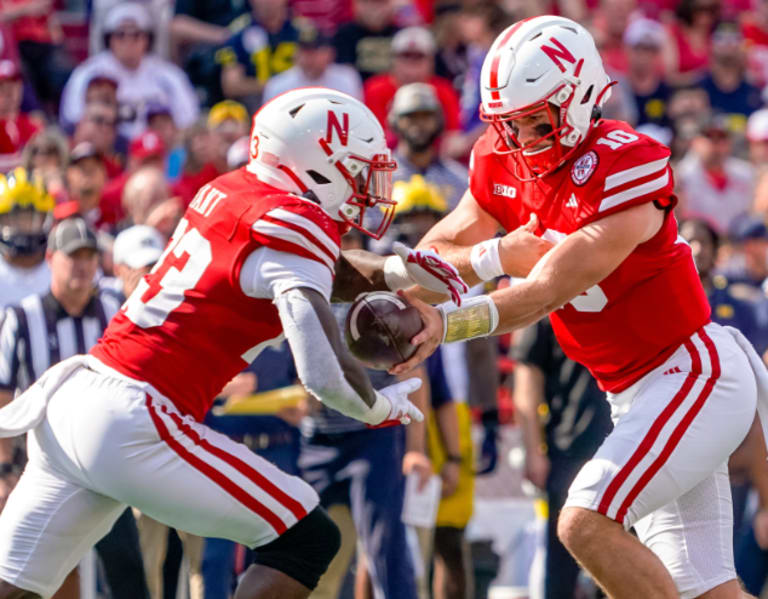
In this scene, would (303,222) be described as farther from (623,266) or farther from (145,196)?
(145,196)

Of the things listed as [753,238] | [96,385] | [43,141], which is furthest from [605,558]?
[43,141]

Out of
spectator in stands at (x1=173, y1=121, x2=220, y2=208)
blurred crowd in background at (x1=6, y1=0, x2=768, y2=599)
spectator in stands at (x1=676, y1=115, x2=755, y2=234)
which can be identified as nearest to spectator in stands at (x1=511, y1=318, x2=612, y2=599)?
blurred crowd in background at (x1=6, y1=0, x2=768, y2=599)

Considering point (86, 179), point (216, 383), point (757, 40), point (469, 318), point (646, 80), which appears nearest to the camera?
point (216, 383)

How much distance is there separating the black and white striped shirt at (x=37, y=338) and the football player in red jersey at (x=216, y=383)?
1213mm

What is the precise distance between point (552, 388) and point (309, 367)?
224 centimetres

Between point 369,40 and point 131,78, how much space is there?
1.62 metres

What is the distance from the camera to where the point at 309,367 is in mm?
3689

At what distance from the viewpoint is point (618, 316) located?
4.14 metres

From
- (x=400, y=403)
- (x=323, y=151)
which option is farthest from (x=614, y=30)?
(x=400, y=403)

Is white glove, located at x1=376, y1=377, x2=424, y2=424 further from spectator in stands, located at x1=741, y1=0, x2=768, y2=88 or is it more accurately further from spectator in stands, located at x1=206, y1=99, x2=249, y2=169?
spectator in stands, located at x1=741, y1=0, x2=768, y2=88

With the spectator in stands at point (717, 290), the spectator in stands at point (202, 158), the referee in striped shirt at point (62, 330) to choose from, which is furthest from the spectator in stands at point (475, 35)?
the referee in striped shirt at point (62, 330)

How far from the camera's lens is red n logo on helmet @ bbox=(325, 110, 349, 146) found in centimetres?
395

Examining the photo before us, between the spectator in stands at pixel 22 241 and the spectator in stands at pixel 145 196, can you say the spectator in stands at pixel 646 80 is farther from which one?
the spectator in stands at pixel 22 241

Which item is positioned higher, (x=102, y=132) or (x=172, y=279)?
(x=172, y=279)
